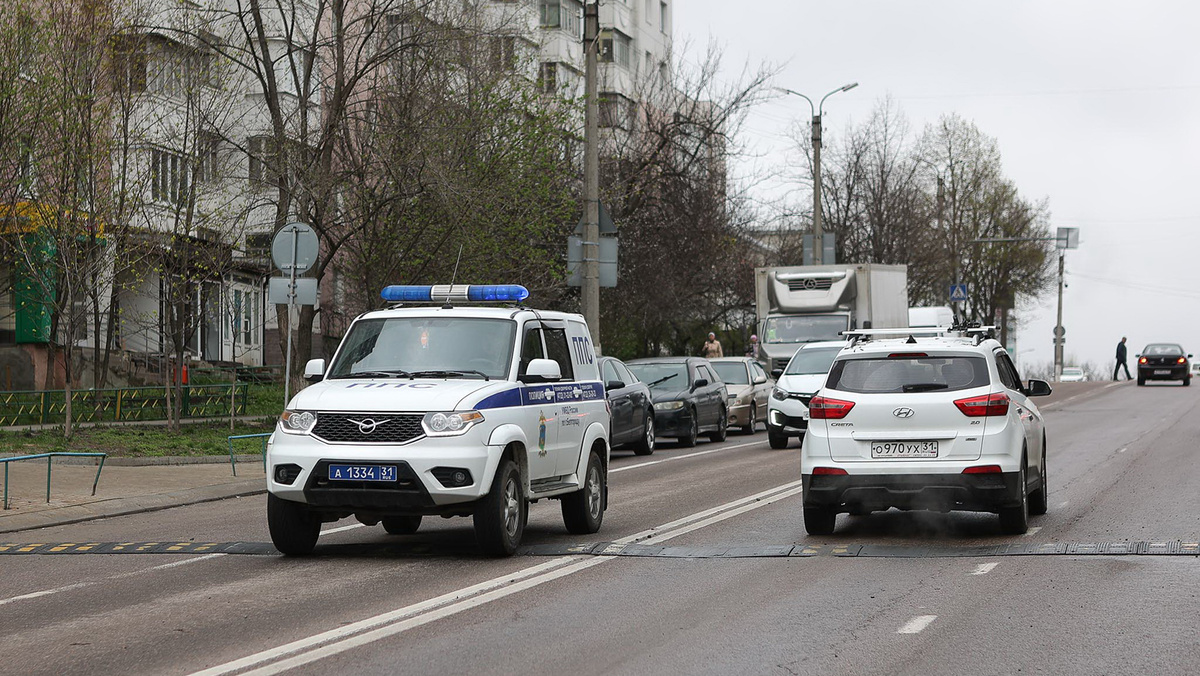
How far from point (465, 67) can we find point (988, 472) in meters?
18.4

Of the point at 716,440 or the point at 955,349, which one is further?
the point at 716,440

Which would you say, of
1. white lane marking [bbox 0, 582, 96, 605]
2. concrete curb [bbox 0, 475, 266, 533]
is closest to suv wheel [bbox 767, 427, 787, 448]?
concrete curb [bbox 0, 475, 266, 533]

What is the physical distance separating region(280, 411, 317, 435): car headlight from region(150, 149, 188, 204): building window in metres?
14.5

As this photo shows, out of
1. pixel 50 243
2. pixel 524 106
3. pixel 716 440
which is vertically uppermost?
pixel 524 106

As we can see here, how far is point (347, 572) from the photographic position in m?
10.5

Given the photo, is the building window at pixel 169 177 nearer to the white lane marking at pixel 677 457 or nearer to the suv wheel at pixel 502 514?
the white lane marking at pixel 677 457

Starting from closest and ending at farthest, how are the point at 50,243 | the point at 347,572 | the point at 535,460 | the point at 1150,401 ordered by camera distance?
the point at 347,572, the point at 535,460, the point at 50,243, the point at 1150,401

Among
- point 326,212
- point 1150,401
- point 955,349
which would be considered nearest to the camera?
point 955,349

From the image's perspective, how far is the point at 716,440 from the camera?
2808cm

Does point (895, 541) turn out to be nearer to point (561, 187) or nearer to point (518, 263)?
point (518, 263)

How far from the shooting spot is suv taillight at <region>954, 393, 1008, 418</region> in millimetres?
12000

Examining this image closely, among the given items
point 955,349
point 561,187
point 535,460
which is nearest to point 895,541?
point 955,349

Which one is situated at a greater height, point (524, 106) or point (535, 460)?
point (524, 106)

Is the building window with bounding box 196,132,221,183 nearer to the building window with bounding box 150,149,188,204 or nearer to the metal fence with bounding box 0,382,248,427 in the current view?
the building window with bounding box 150,149,188,204
